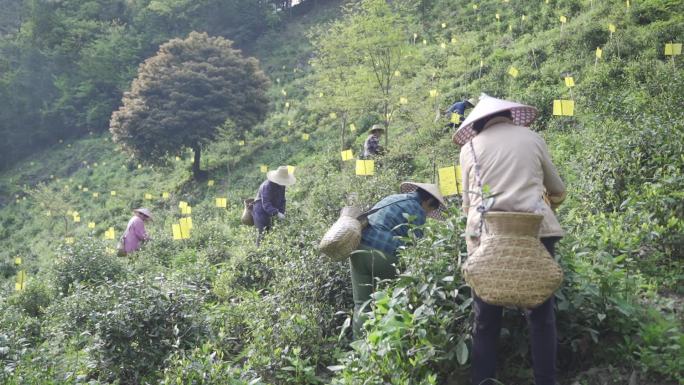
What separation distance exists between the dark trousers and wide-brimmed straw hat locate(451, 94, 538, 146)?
2.34 feet

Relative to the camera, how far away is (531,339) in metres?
2.59

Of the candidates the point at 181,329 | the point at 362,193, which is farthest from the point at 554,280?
the point at 362,193

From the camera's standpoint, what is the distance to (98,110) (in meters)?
24.6

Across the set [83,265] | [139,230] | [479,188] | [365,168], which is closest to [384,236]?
[479,188]

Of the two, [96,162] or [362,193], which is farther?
[96,162]

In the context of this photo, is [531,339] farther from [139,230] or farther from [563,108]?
[139,230]

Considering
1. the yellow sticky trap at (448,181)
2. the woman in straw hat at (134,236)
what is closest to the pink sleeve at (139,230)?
the woman in straw hat at (134,236)

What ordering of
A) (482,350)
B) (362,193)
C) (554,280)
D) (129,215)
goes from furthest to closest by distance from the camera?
1. (129,215)
2. (362,193)
3. (482,350)
4. (554,280)

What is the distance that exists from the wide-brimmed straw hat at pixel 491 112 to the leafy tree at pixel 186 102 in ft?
43.9

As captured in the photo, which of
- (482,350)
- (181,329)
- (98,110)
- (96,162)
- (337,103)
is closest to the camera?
(482,350)

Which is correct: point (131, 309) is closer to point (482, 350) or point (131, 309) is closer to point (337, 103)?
point (482, 350)

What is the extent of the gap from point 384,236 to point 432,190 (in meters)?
0.48

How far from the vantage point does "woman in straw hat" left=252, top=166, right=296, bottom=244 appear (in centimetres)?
695

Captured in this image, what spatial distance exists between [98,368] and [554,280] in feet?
10.7
